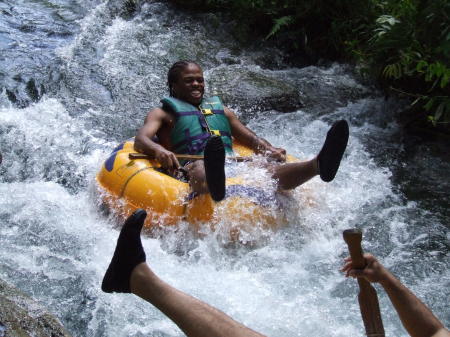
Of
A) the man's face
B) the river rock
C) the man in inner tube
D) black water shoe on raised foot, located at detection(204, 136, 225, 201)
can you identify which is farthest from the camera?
the man's face

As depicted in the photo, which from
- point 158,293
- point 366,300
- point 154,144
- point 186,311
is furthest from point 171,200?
point 366,300

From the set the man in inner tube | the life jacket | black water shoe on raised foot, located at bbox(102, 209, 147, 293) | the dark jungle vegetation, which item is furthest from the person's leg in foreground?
the dark jungle vegetation

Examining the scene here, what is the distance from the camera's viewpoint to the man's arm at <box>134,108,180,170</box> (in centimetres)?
426

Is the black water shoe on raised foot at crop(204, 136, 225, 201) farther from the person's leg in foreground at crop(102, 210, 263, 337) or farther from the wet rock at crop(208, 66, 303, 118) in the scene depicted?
the wet rock at crop(208, 66, 303, 118)

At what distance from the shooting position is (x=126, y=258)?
2.56m

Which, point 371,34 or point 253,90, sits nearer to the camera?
point 253,90

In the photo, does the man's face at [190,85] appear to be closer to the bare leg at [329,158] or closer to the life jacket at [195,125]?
the life jacket at [195,125]

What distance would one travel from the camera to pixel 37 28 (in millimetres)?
7758

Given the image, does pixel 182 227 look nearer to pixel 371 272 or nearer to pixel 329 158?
pixel 329 158

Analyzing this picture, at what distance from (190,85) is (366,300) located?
9.32 ft

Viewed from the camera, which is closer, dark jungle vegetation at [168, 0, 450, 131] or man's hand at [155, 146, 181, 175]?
man's hand at [155, 146, 181, 175]

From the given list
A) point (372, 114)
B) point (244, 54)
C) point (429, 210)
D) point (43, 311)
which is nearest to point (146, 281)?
→ point (43, 311)

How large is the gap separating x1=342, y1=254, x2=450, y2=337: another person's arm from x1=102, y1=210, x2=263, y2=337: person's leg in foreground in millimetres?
509

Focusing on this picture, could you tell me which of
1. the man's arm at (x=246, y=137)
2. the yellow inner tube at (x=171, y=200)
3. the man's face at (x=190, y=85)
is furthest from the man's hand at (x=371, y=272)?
the man's face at (x=190, y=85)
